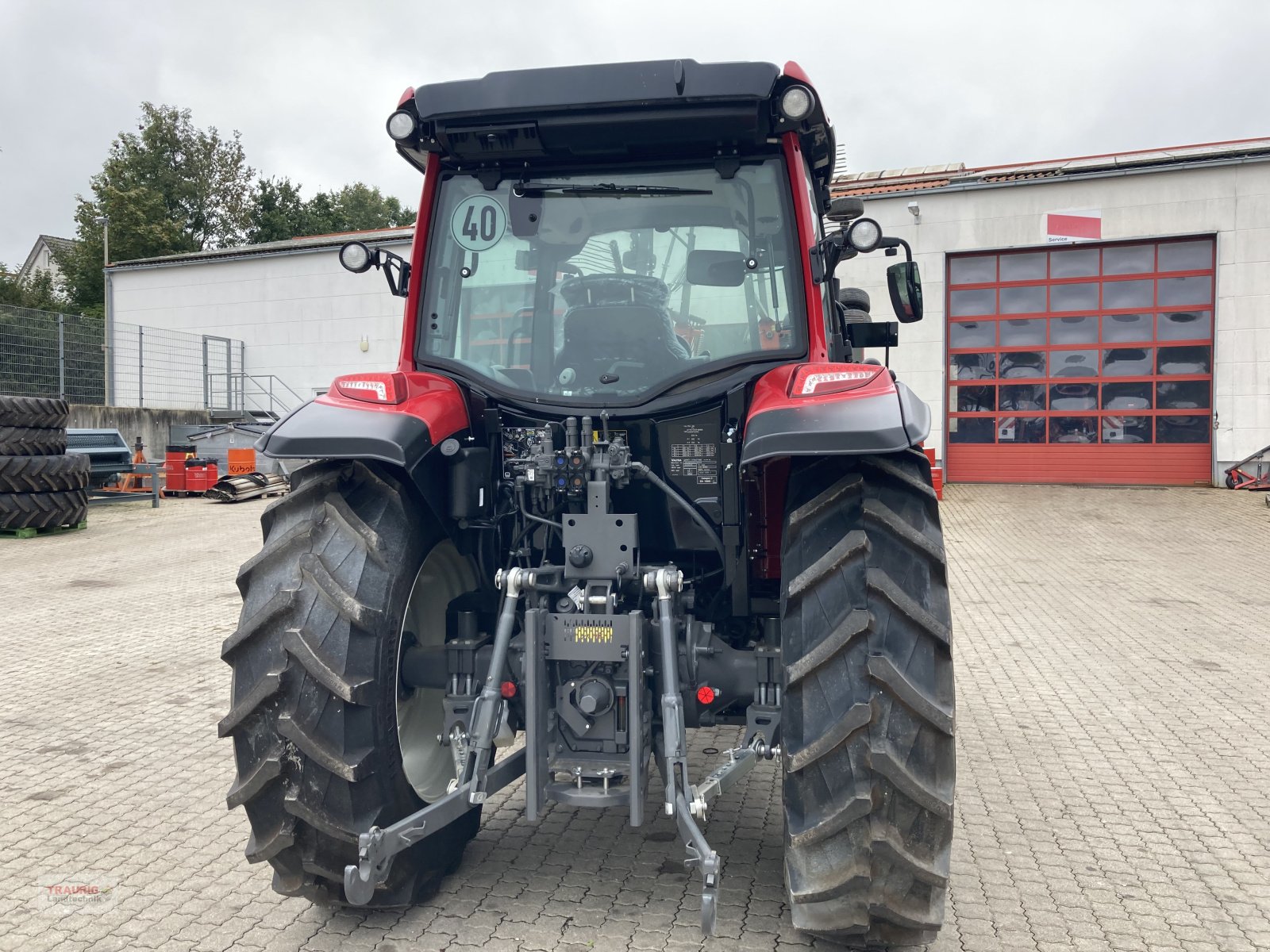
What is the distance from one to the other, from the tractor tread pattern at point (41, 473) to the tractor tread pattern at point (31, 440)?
78 millimetres

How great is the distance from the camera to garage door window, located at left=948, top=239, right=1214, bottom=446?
17.2m

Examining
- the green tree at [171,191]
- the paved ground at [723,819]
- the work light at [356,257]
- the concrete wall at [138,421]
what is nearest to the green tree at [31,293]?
the green tree at [171,191]

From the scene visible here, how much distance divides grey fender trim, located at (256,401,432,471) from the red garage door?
16.5 meters

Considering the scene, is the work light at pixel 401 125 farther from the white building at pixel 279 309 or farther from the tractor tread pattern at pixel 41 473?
the white building at pixel 279 309

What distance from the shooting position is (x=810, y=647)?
2867 millimetres

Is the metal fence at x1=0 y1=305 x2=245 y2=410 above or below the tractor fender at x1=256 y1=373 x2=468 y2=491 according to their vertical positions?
above

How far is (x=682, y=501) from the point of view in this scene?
3438 mm

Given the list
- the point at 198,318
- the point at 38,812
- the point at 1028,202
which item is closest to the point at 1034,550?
the point at 1028,202

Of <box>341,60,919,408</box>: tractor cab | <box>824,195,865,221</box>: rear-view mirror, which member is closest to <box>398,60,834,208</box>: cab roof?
<box>341,60,919,408</box>: tractor cab

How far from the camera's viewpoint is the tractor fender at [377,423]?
3.04 m

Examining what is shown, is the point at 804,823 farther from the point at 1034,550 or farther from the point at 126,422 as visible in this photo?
the point at 126,422

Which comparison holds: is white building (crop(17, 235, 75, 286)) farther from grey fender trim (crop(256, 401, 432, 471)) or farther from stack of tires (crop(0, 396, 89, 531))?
grey fender trim (crop(256, 401, 432, 471))

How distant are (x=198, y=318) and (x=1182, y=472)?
879 inches

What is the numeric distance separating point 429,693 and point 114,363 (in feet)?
73.1
